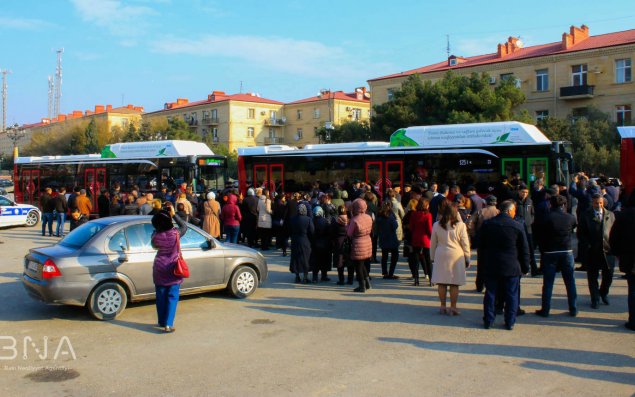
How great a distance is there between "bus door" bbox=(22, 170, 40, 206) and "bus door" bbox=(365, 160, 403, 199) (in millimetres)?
19950

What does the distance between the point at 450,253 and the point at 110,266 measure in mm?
5124

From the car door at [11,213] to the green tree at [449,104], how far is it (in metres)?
26.3

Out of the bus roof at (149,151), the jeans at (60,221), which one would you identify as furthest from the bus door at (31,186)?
the jeans at (60,221)

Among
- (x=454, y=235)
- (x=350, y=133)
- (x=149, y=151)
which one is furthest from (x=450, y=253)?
(x=350, y=133)

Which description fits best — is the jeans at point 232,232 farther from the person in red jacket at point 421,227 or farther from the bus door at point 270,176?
the bus door at point 270,176

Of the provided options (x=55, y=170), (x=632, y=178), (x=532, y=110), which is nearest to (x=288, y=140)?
(x=532, y=110)

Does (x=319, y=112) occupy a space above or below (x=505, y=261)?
above

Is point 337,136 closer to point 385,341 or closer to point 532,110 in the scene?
point 532,110

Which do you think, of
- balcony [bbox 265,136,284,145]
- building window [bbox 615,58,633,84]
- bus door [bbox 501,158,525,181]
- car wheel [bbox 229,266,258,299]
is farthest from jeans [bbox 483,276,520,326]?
balcony [bbox 265,136,284,145]

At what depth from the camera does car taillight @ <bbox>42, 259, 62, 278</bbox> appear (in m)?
7.99

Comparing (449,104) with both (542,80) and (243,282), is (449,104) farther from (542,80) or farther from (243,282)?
(243,282)

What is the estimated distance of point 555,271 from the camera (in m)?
8.26

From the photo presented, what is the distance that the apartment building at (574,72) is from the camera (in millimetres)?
45812

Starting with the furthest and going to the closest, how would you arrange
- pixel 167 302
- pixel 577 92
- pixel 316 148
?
pixel 577 92 < pixel 316 148 < pixel 167 302
